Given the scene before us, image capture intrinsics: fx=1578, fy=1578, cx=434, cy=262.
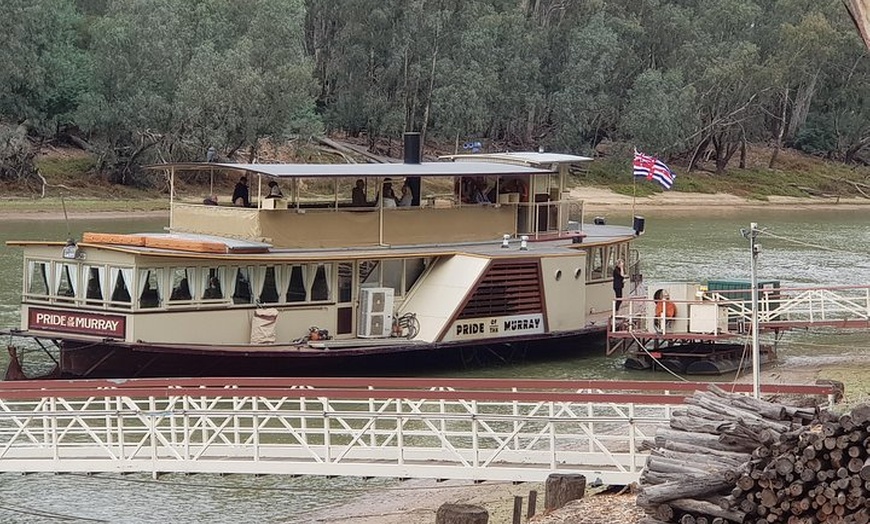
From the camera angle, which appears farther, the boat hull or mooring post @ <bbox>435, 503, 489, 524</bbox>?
the boat hull

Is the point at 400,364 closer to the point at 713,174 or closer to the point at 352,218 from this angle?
the point at 352,218

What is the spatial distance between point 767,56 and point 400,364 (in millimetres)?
73752

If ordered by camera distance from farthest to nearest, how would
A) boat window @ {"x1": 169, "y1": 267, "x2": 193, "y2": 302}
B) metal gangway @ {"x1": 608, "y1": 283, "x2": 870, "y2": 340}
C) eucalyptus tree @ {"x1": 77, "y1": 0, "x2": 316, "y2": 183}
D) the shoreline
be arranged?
eucalyptus tree @ {"x1": 77, "y1": 0, "x2": 316, "y2": 183} → the shoreline → metal gangway @ {"x1": 608, "y1": 283, "x2": 870, "y2": 340} → boat window @ {"x1": 169, "y1": 267, "x2": 193, "y2": 302}

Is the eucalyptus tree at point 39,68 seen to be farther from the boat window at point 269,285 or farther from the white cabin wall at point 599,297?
the boat window at point 269,285

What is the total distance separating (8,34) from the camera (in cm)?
6712

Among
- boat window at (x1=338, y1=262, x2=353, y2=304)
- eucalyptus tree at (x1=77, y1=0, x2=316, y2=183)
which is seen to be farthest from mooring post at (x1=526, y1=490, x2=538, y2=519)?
eucalyptus tree at (x1=77, y1=0, x2=316, y2=183)

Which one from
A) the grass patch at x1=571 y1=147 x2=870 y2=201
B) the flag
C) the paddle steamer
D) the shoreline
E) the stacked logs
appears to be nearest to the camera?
the stacked logs

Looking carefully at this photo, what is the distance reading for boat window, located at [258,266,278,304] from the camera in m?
28.9

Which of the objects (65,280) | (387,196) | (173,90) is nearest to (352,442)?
(65,280)

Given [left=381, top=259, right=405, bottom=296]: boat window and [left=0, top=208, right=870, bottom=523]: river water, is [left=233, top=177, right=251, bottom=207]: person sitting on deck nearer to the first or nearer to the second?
[left=381, top=259, right=405, bottom=296]: boat window

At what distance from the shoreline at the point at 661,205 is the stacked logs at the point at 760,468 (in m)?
49.5

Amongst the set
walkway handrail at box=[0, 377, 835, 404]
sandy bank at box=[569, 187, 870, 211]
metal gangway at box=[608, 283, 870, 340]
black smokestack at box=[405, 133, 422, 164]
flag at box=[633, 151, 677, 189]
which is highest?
black smokestack at box=[405, 133, 422, 164]

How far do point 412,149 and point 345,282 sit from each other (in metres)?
4.31

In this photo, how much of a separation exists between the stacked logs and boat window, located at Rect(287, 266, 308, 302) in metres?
15.0
